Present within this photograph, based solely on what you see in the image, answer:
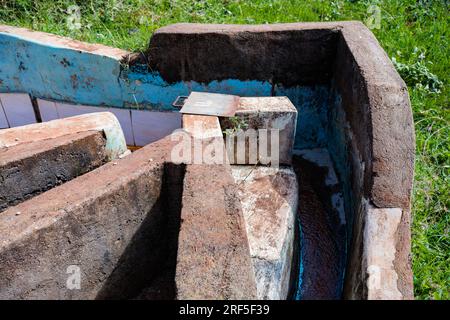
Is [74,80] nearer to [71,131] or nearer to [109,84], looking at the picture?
[109,84]

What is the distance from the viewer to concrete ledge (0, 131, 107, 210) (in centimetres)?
243

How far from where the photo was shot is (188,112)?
3100 millimetres

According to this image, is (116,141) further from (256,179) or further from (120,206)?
(256,179)

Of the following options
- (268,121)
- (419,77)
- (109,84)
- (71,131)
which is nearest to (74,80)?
(109,84)

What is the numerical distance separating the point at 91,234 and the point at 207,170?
68 centimetres

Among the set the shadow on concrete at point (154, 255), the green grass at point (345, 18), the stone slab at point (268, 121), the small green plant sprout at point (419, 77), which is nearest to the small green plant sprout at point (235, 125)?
the stone slab at point (268, 121)

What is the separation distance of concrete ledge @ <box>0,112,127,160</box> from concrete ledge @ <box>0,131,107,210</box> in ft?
0.19

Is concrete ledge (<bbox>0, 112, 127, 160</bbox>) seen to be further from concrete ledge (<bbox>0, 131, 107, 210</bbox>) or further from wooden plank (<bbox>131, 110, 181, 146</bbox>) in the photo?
wooden plank (<bbox>131, 110, 181, 146</bbox>)

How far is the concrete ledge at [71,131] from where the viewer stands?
2.69 metres

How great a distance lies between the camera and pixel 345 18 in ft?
15.8

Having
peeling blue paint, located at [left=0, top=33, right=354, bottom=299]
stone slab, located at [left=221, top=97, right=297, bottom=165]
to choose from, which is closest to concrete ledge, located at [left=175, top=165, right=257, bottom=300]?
stone slab, located at [left=221, top=97, right=297, bottom=165]

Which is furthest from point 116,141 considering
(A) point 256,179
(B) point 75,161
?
(A) point 256,179

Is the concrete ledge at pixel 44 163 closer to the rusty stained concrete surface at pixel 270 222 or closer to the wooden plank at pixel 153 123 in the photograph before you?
the rusty stained concrete surface at pixel 270 222
